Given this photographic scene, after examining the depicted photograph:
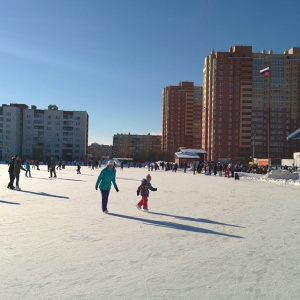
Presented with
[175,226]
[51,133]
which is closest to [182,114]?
[51,133]

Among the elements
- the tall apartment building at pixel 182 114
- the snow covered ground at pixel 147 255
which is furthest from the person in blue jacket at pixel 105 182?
the tall apartment building at pixel 182 114

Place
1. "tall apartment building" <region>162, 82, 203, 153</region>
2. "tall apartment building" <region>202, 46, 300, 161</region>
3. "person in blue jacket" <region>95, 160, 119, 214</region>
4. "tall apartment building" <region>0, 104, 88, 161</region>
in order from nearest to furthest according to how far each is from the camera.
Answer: "person in blue jacket" <region>95, 160, 119, 214</region> < "tall apartment building" <region>202, 46, 300, 161</region> < "tall apartment building" <region>0, 104, 88, 161</region> < "tall apartment building" <region>162, 82, 203, 153</region>

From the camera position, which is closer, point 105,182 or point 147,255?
point 147,255

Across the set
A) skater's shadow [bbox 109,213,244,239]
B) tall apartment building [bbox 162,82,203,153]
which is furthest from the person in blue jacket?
tall apartment building [bbox 162,82,203,153]

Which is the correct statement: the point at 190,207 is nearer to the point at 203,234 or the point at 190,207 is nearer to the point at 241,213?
the point at 241,213

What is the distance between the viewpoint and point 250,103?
84.8 metres

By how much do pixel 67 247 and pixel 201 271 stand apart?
2.12 meters

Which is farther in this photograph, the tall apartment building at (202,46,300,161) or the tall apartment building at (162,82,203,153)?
the tall apartment building at (162,82,203,153)

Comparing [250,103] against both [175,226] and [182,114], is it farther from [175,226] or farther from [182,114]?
[175,226]

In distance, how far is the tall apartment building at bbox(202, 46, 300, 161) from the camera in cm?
8400

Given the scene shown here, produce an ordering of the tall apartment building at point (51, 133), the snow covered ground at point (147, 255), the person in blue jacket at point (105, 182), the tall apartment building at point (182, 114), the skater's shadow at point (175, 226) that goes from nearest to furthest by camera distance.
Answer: the snow covered ground at point (147, 255)
the skater's shadow at point (175, 226)
the person in blue jacket at point (105, 182)
the tall apartment building at point (51, 133)
the tall apartment building at point (182, 114)

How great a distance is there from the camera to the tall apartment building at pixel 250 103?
84.0 meters

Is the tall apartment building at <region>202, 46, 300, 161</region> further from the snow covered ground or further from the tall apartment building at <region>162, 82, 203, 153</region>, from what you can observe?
the snow covered ground

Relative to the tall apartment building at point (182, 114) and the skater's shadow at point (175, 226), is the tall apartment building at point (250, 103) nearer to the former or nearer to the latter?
the tall apartment building at point (182, 114)
